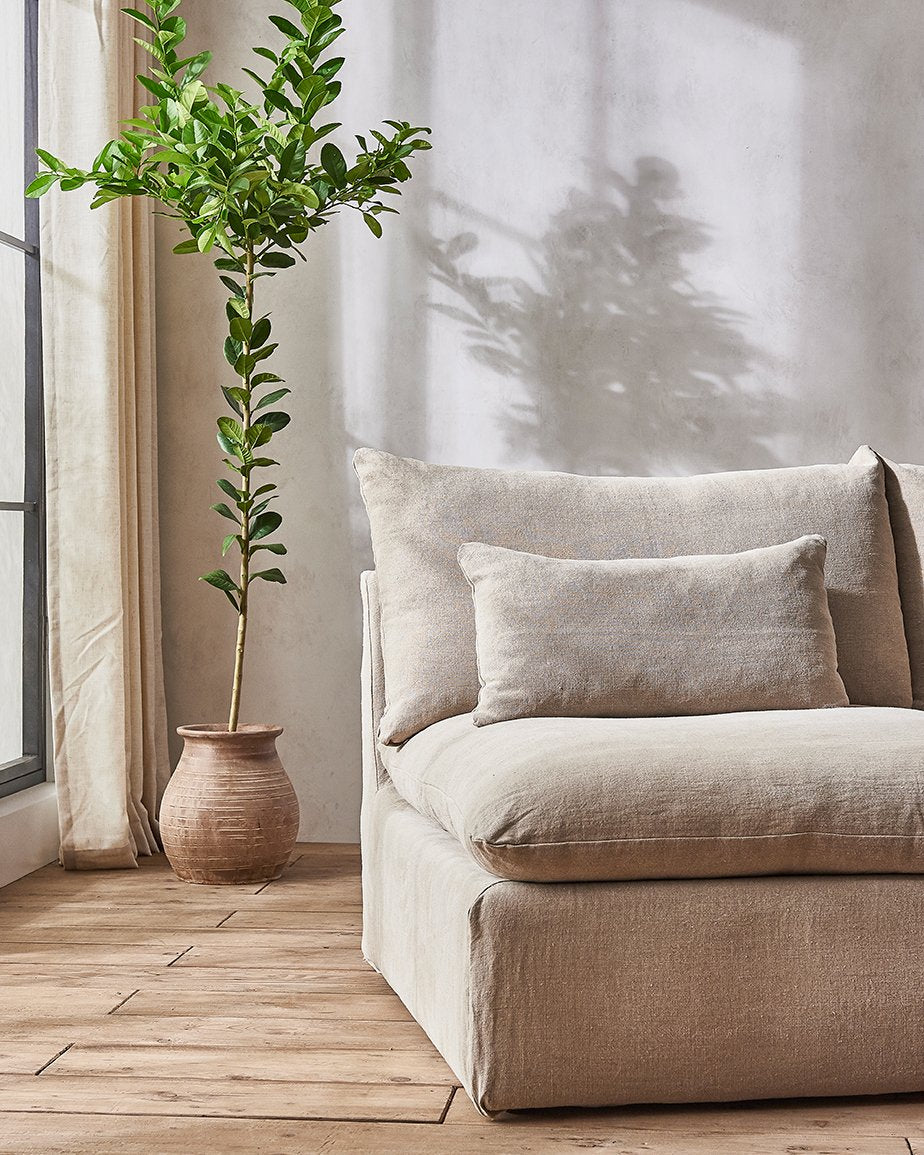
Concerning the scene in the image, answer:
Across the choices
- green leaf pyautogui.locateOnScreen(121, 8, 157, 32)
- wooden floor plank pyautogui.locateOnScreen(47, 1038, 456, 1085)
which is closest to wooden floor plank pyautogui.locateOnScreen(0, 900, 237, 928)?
wooden floor plank pyautogui.locateOnScreen(47, 1038, 456, 1085)

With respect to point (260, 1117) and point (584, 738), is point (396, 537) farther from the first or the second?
point (260, 1117)

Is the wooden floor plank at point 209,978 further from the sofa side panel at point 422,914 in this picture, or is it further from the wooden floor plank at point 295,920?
the wooden floor plank at point 295,920

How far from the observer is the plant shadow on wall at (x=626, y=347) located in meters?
3.14

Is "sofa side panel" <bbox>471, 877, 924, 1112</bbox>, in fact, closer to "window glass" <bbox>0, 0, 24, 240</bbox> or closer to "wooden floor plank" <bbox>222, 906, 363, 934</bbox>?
"wooden floor plank" <bbox>222, 906, 363, 934</bbox>

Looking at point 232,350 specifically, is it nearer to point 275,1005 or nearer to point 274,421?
point 274,421

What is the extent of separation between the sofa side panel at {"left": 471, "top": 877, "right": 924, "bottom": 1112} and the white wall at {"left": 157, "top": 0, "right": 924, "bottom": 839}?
1.78 m

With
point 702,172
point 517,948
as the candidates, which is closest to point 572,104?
point 702,172

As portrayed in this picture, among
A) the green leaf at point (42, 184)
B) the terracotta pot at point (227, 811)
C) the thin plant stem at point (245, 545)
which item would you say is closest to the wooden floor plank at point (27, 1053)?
the terracotta pot at point (227, 811)

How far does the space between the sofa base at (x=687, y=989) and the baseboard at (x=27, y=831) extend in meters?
1.55

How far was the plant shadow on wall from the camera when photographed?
3.14 metres

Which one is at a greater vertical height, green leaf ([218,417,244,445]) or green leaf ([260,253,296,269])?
green leaf ([260,253,296,269])

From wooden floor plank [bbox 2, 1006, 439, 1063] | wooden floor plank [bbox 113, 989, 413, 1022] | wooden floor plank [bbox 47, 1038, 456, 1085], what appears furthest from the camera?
wooden floor plank [bbox 113, 989, 413, 1022]

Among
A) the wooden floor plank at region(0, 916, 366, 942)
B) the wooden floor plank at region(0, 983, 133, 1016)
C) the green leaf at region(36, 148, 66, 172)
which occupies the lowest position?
the wooden floor plank at region(0, 916, 366, 942)

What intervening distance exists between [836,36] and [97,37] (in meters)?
1.83
